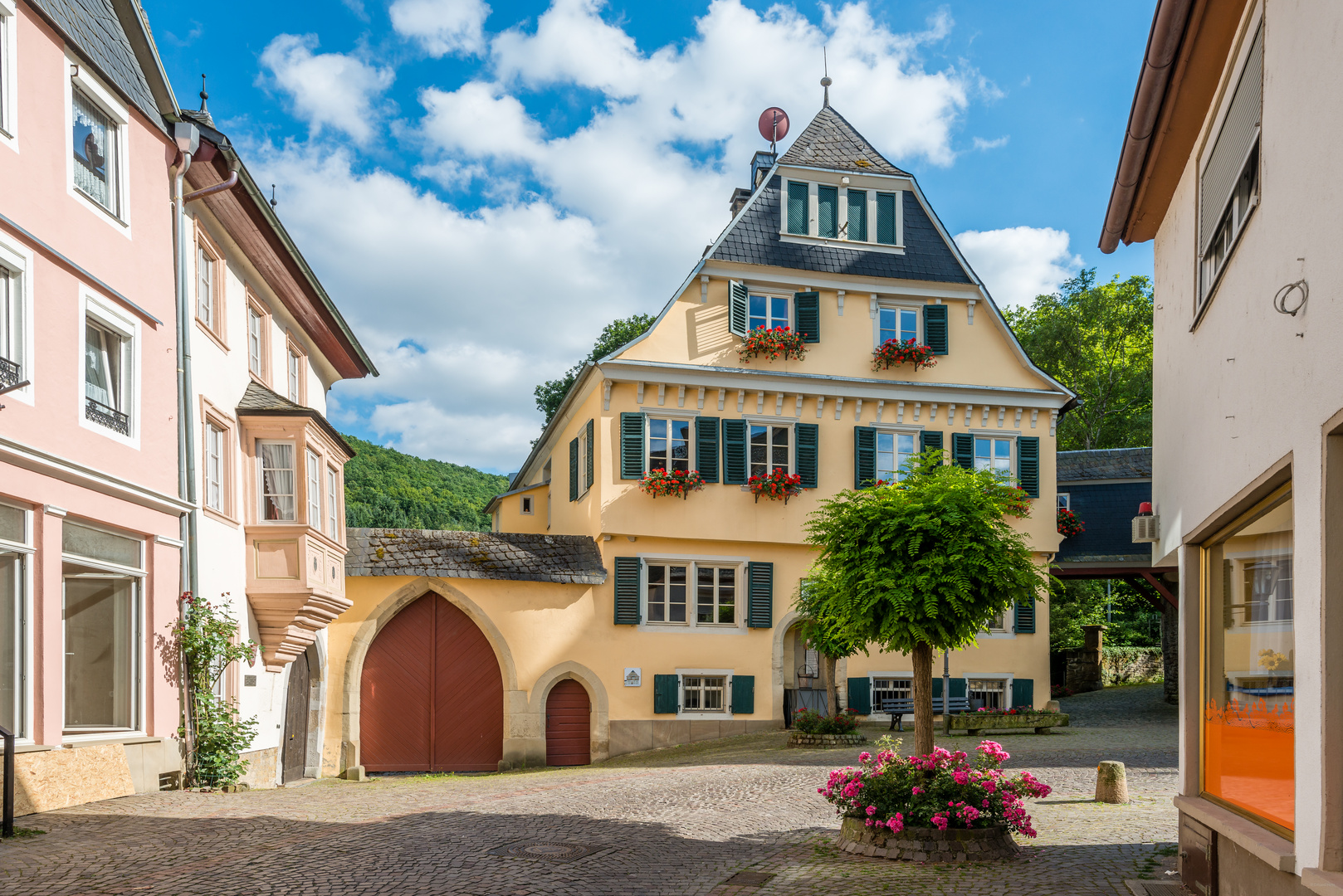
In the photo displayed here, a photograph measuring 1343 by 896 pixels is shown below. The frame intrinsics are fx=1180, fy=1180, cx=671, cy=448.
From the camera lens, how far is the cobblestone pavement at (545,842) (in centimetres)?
819

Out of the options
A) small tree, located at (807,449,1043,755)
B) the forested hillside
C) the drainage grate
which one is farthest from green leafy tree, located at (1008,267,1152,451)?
the drainage grate

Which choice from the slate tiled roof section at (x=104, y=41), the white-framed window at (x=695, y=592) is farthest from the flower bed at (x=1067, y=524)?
the slate tiled roof section at (x=104, y=41)

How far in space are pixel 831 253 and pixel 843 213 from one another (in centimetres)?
103

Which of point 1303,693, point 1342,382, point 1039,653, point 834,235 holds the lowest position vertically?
point 1039,653

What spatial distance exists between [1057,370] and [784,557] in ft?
69.0

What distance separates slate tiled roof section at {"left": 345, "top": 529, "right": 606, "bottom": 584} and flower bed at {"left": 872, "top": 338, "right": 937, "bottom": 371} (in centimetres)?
705

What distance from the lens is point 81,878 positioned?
7.72 metres

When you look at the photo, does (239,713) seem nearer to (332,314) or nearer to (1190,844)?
(332,314)

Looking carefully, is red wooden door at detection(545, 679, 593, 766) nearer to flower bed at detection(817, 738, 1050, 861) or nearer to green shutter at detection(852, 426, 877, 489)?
green shutter at detection(852, 426, 877, 489)

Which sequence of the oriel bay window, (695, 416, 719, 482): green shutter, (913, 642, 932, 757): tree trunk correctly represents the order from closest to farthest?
1. the oriel bay window
2. (913, 642, 932, 757): tree trunk
3. (695, 416, 719, 482): green shutter

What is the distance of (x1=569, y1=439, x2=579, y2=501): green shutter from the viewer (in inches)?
1019

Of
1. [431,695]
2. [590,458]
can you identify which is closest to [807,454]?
[590,458]

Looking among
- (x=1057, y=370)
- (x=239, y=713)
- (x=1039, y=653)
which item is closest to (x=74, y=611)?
(x=239, y=713)

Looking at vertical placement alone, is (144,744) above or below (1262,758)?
below
